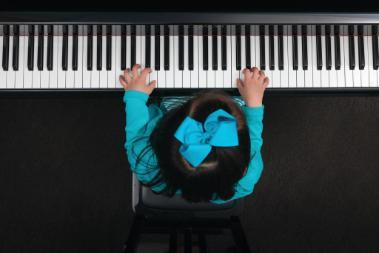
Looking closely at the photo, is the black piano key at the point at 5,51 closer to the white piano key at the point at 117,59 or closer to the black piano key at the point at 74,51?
the black piano key at the point at 74,51

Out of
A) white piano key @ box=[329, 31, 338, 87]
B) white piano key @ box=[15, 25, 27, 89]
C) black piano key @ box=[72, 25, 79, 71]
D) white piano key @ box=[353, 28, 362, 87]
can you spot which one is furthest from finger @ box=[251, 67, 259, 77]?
white piano key @ box=[15, 25, 27, 89]

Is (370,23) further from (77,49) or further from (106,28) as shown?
(77,49)

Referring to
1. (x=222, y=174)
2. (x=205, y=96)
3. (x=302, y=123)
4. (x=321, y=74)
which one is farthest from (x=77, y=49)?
(x=302, y=123)

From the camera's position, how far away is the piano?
173 centimetres

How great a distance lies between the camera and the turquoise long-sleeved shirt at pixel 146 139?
1.63 meters

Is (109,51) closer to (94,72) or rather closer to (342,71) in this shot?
(94,72)

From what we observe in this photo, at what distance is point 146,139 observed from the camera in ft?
5.38

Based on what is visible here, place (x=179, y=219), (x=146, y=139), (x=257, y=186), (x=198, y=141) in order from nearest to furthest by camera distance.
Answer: (x=198, y=141) < (x=146, y=139) < (x=179, y=219) < (x=257, y=186)

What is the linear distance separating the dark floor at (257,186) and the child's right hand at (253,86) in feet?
2.42

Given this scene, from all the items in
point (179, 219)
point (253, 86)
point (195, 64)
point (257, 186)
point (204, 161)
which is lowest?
point (179, 219)

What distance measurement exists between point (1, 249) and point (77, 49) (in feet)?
4.74

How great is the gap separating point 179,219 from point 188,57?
0.79 meters

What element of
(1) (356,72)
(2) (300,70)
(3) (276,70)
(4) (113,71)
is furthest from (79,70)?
(1) (356,72)

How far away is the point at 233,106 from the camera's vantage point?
1473 mm
